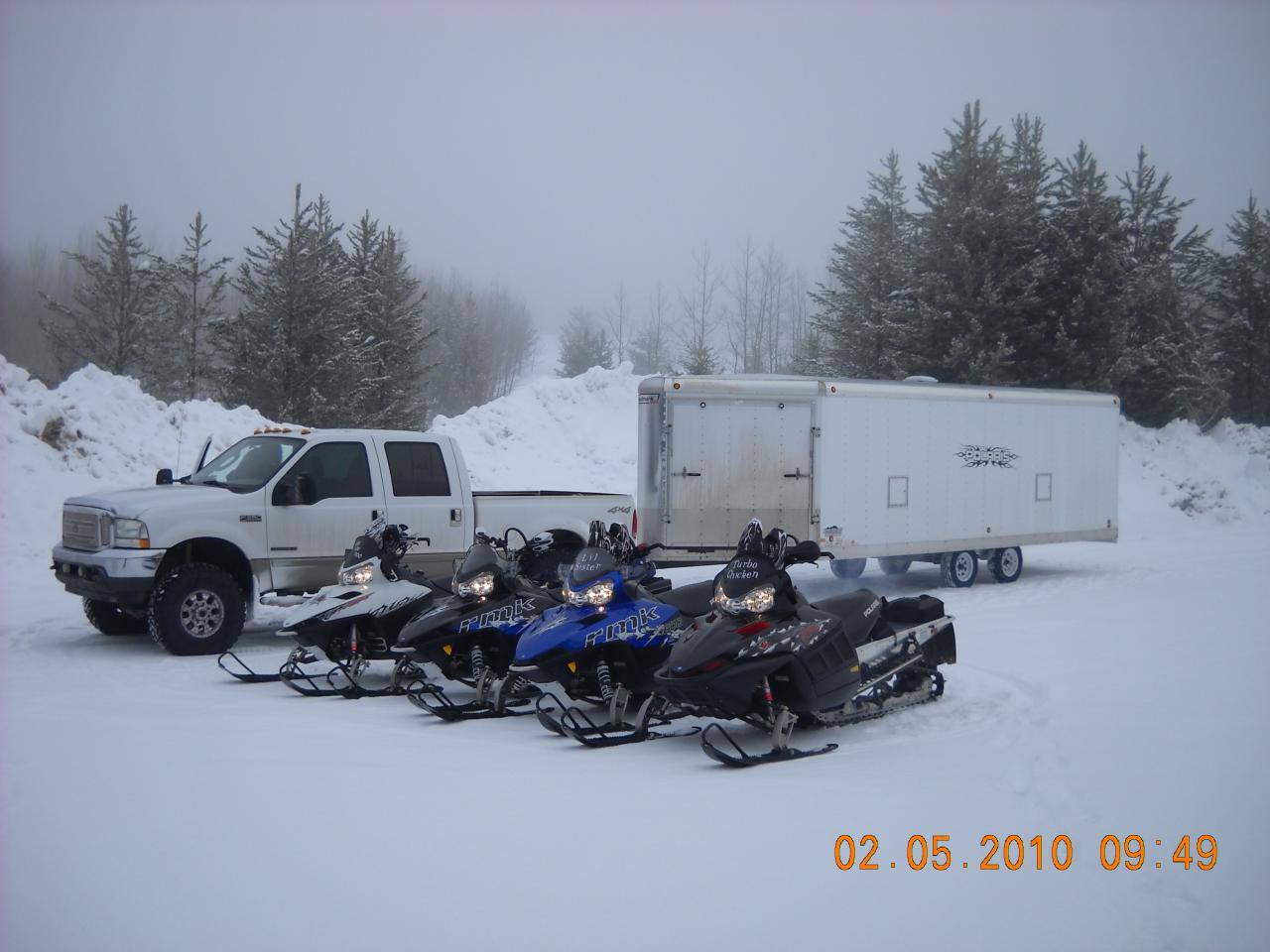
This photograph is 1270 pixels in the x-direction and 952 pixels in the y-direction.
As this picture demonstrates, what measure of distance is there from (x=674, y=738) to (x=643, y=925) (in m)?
3.41

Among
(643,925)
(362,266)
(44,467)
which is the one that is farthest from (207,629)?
(362,266)

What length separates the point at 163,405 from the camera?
69.1 ft

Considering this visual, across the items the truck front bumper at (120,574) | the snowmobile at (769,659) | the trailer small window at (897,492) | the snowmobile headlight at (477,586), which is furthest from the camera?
the trailer small window at (897,492)

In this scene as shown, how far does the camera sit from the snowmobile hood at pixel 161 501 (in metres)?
10.4

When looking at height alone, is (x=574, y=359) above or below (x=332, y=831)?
above

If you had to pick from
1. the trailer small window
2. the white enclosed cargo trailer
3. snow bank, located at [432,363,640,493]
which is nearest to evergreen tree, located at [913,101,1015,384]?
snow bank, located at [432,363,640,493]

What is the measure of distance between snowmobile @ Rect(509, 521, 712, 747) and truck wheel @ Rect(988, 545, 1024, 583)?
1054cm

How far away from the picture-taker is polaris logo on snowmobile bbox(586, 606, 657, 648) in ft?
25.2

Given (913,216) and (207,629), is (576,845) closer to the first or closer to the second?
(207,629)

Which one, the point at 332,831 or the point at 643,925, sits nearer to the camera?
the point at 643,925

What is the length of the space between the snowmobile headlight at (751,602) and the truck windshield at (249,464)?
6213 mm

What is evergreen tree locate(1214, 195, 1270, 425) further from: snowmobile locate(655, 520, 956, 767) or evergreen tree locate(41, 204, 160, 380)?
evergreen tree locate(41, 204, 160, 380)

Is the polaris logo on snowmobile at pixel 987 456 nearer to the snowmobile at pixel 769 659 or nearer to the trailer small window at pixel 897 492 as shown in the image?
the trailer small window at pixel 897 492

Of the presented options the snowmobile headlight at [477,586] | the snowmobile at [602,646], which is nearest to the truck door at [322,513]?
the snowmobile headlight at [477,586]
